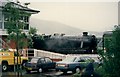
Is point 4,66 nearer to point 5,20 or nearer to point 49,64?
point 49,64

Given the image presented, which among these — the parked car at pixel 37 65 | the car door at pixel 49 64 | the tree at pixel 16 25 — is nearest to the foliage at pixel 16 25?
the tree at pixel 16 25

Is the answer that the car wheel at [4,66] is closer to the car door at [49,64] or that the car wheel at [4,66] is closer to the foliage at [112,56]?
the car door at [49,64]

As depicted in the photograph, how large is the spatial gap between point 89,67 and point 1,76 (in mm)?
8327

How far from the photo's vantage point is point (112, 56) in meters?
9.30

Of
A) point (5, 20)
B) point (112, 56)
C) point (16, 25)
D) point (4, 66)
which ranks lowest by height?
point (4, 66)

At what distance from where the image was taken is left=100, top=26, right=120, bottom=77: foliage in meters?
9.10

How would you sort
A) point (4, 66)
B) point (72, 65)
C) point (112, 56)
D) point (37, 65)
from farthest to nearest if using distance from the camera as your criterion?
point (4, 66) → point (37, 65) → point (72, 65) → point (112, 56)

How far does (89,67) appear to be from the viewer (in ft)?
42.8

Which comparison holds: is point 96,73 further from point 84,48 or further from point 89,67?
point 84,48

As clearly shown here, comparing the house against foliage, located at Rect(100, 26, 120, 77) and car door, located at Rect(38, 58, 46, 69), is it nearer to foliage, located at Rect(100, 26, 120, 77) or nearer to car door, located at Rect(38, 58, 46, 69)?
car door, located at Rect(38, 58, 46, 69)

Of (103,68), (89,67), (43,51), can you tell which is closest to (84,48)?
(43,51)

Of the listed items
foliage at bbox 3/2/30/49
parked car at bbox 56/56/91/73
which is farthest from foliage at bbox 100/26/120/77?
parked car at bbox 56/56/91/73

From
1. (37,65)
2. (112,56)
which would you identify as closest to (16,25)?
(37,65)

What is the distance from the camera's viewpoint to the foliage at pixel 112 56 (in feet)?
29.9
